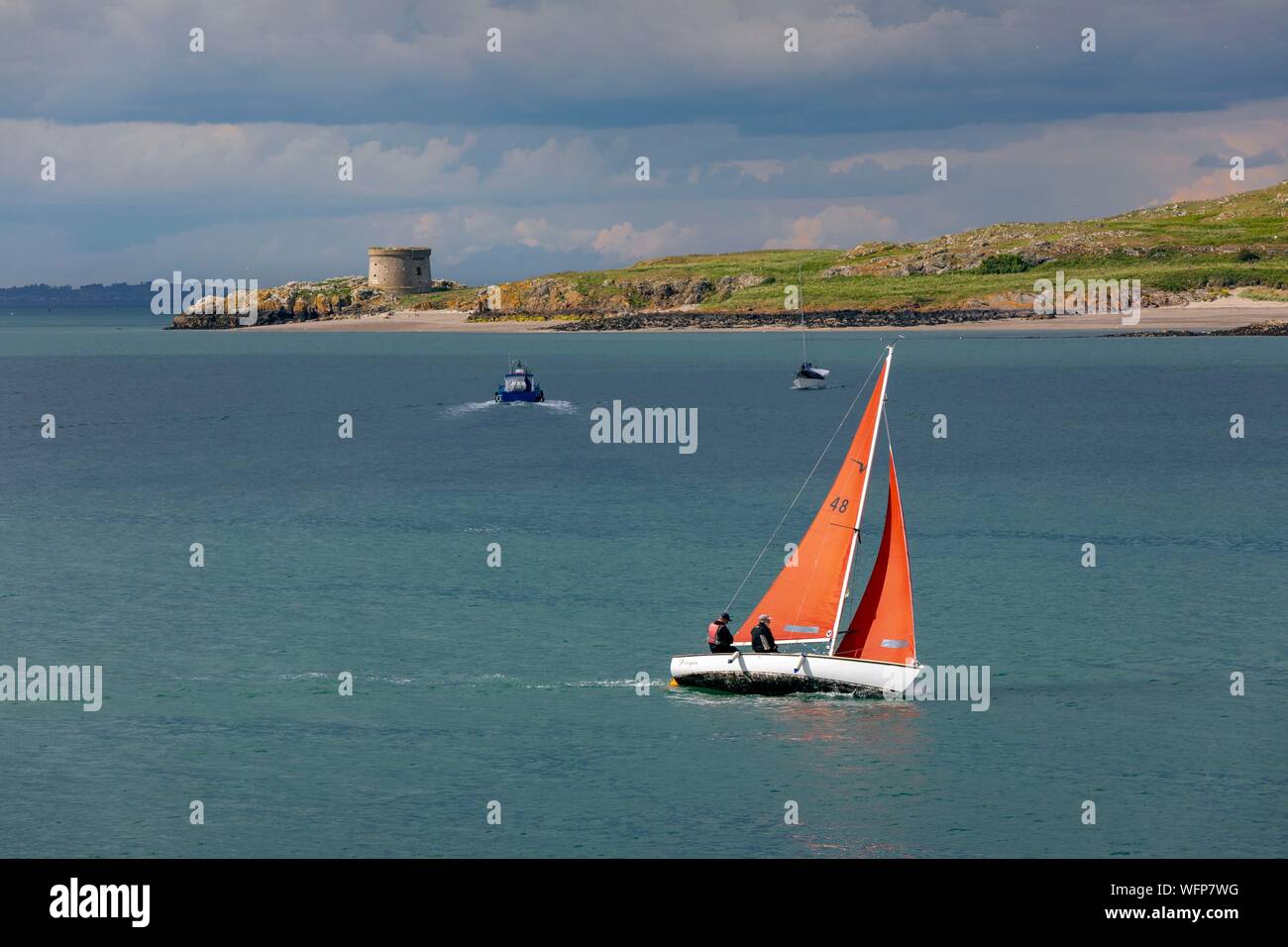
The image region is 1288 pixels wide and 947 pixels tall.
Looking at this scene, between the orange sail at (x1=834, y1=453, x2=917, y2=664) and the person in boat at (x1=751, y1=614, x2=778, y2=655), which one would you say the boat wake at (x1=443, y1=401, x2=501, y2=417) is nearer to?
the person in boat at (x1=751, y1=614, x2=778, y2=655)

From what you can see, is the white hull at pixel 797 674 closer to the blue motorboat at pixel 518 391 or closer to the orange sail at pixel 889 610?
the orange sail at pixel 889 610

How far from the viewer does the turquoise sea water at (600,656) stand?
35.1 meters

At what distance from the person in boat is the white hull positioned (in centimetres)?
32

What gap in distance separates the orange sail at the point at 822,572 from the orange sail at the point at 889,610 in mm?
824

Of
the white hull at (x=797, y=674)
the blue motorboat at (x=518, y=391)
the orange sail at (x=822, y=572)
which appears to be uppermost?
the blue motorboat at (x=518, y=391)

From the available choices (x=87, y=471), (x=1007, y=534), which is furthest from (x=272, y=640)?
(x=87, y=471)

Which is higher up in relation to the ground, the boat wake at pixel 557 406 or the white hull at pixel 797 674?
the boat wake at pixel 557 406

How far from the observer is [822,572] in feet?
140

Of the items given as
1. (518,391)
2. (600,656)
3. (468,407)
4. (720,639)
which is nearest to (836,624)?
(720,639)

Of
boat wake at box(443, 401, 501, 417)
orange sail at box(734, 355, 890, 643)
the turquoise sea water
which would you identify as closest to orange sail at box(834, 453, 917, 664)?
orange sail at box(734, 355, 890, 643)

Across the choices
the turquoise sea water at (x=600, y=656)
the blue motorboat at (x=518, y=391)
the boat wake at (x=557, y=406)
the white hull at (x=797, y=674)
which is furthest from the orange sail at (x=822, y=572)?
the blue motorboat at (x=518, y=391)

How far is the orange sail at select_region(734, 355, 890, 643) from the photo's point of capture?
41625mm
